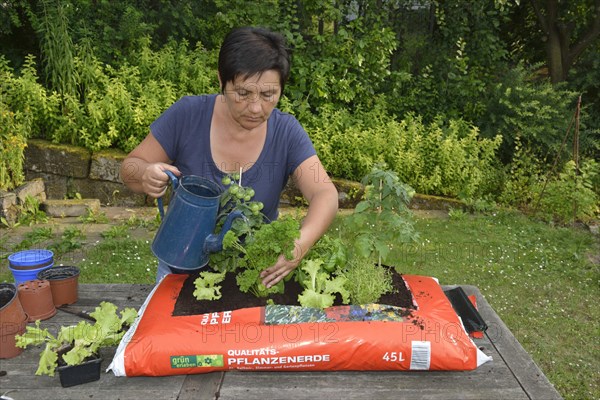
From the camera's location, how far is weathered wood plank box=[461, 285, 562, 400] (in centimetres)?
178

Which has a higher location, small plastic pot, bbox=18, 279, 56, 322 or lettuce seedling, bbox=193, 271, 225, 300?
lettuce seedling, bbox=193, 271, 225, 300

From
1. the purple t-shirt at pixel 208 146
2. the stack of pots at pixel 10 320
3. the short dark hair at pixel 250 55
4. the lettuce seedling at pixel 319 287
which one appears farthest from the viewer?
the purple t-shirt at pixel 208 146

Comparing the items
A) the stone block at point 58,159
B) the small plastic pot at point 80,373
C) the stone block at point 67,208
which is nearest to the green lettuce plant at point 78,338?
the small plastic pot at point 80,373

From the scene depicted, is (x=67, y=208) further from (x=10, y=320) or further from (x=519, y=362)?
(x=519, y=362)

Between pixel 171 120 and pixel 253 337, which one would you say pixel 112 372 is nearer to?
pixel 253 337

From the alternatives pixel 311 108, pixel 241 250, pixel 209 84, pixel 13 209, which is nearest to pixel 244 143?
pixel 241 250

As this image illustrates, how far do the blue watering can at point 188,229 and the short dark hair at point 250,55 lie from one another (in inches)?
19.1

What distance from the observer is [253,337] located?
1.83m

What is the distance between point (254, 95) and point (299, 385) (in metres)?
1.16

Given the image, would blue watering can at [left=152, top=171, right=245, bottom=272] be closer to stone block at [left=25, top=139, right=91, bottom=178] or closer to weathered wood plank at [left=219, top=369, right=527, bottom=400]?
weathered wood plank at [left=219, top=369, right=527, bottom=400]

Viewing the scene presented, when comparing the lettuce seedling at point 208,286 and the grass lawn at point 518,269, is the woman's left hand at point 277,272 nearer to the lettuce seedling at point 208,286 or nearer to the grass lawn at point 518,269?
the lettuce seedling at point 208,286

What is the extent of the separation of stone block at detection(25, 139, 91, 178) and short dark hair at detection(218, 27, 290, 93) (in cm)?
433

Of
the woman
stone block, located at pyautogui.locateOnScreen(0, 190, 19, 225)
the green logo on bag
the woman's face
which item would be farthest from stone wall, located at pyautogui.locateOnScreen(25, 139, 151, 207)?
the green logo on bag

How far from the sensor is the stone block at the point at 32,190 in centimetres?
561
